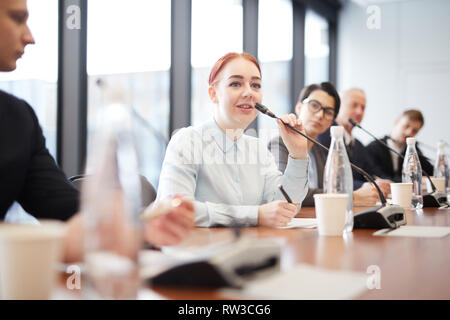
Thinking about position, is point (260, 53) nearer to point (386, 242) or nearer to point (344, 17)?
point (344, 17)

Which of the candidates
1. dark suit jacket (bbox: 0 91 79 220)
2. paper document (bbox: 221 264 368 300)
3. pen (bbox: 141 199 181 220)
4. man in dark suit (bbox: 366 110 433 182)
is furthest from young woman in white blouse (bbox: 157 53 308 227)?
man in dark suit (bbox: 366 110 433 182)

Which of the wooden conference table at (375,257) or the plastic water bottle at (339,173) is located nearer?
the wooden conference table at (375,257)

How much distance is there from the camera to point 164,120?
4336 mm

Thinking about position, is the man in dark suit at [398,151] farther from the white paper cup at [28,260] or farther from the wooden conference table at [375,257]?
the white paper cup at [28,260]

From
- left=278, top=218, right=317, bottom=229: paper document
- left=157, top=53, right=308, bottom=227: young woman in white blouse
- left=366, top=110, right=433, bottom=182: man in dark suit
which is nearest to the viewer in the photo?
left=278, top=218, right=317, bottom=229: paper document

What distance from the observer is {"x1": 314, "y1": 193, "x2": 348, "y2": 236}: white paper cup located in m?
1.42

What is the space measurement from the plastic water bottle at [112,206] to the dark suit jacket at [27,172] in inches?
31.7

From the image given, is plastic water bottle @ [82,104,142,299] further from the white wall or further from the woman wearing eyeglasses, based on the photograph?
the white wall

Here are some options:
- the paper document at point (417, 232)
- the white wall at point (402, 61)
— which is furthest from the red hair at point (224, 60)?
the white wall at point (402, 61)

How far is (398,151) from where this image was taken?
4871 millimetres

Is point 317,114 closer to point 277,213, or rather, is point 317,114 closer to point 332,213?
point 277,213

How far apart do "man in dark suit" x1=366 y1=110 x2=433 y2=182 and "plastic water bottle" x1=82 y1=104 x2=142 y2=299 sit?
165 inches

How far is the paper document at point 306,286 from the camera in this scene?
0.72 m

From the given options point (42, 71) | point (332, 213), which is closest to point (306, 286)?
point (332, 213)
